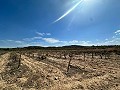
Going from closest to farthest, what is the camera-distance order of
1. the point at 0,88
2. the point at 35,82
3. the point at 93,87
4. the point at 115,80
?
the point at 0,88 → the point at 93,87 → the point at 35,82 → the point at 115,80

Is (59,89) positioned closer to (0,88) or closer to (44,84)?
(44,84)

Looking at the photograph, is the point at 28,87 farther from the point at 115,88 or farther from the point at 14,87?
the point at 115,88

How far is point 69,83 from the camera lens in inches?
561

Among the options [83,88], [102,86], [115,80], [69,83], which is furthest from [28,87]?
[115,80]

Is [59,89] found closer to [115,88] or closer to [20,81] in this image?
[20,81]

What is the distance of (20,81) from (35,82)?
1.53m

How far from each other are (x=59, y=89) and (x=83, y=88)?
219cm

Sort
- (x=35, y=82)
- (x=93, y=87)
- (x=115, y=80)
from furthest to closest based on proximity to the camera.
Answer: (x=115, y=80), (x=35, y=82), (x=93, y=87)

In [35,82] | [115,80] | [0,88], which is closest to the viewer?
[0,88]

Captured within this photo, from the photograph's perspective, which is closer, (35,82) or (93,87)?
(93,87)

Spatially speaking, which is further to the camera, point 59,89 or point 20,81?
point 20,81

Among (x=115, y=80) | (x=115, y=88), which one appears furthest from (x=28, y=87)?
(x=115, y=80)

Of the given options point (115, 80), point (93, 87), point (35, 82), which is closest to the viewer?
point (93, 87)

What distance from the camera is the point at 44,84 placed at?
13781 mm
